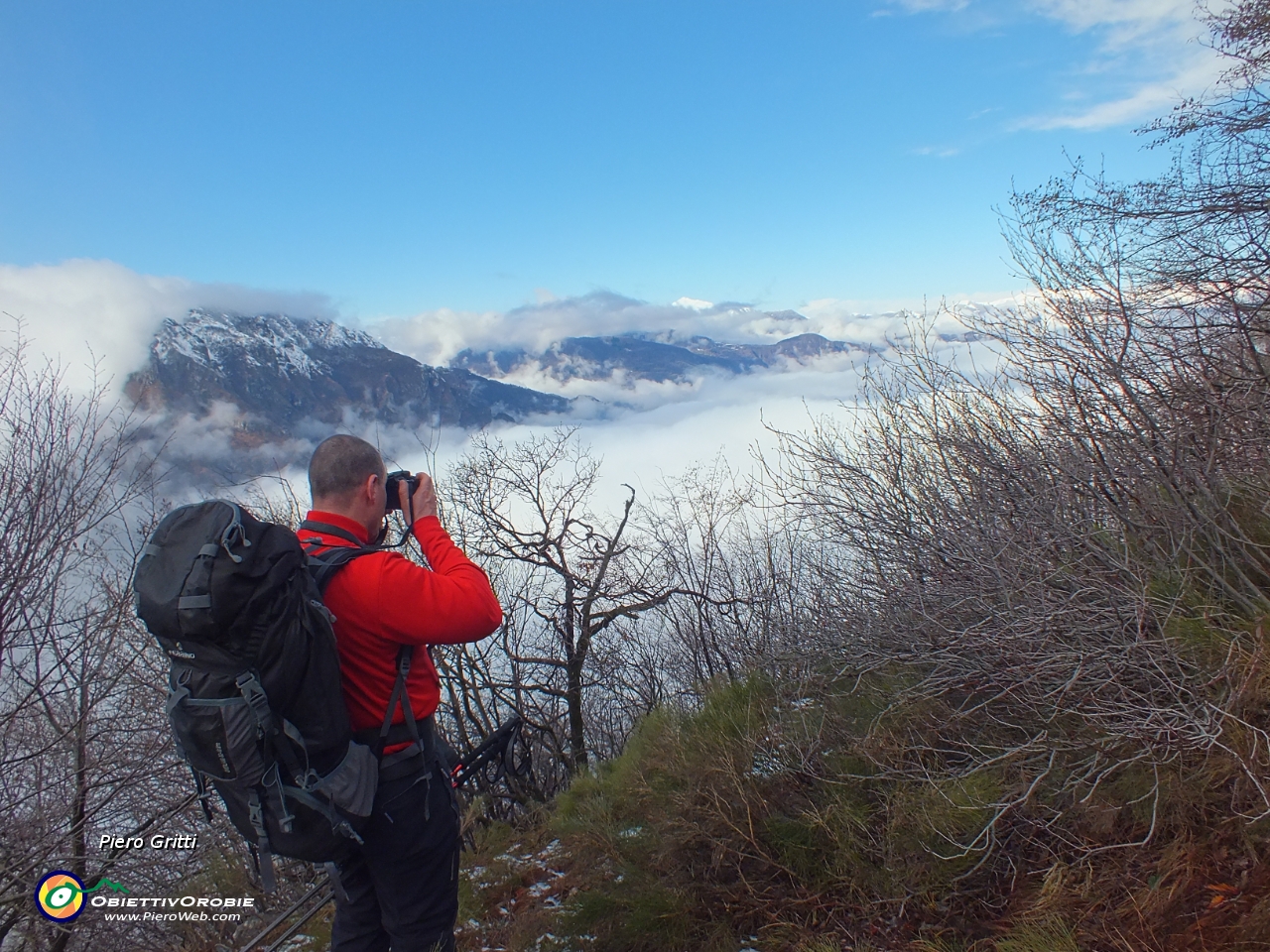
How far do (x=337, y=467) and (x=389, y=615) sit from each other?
610 mm

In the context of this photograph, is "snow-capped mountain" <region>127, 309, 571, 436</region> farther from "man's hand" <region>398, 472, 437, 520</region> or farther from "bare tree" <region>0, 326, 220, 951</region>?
"man's hand" <region>398, 472, 437, 520</region>

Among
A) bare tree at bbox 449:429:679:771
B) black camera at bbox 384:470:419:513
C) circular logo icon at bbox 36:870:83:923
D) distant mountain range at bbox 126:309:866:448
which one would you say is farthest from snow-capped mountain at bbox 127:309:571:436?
black camera at bbox 384:470:419:513

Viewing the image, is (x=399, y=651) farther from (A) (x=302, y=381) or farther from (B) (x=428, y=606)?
(A) (x=302, y=381)

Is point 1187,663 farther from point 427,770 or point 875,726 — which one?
point 427,770

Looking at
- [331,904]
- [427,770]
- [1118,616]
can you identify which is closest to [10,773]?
[331,904]

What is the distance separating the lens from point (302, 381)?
10975 cm

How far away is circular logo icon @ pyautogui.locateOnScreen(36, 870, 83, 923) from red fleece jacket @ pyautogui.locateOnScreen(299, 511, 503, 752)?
5.47m

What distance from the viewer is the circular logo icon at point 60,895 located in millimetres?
5727

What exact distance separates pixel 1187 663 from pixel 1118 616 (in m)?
0.32

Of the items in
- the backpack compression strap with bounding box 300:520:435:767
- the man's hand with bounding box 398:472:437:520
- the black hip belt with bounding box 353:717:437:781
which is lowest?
the black hip belt with bounding box 353:717:437:781

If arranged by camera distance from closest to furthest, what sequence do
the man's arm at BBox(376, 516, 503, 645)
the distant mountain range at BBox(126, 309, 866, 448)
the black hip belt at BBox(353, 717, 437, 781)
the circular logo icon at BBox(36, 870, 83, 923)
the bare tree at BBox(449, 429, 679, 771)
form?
the man's arm at BBox(376, 516, 503, 645) → the black hip belt at BBox(353, 717, 437, 781) → the circular logo icon at BBox(36, 870, 83, 923) → the bare tree at BBox(449, 429, 679, 771) → the distant mountain range at BBox(126, 309, 866, 448)

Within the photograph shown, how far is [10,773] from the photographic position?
755 centimetres

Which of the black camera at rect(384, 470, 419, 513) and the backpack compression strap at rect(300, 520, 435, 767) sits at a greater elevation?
the black camera at rect(384, 470, 419, 513)

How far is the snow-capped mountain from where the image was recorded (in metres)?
90.2
